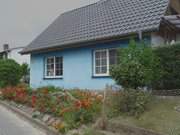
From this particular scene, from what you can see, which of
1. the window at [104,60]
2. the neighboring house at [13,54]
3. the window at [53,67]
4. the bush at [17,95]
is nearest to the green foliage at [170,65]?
the window at [104,60]

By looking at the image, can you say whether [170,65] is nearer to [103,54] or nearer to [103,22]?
[103,54]

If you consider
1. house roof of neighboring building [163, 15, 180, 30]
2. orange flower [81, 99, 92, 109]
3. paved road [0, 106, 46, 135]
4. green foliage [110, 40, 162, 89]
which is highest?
house roof of neighboring building [163, 15, 180, 30]

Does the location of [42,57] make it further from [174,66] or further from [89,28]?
[174,66]

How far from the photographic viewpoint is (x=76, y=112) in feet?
32.7

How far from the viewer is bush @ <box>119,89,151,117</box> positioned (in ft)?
31.3

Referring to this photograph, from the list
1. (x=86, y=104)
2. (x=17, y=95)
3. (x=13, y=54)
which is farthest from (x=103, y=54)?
(x=13, y=54)

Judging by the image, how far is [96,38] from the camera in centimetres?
1572

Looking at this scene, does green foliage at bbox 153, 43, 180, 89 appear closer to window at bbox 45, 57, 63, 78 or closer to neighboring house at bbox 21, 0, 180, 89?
neighboring house at bbox 21, 0, 180, 89

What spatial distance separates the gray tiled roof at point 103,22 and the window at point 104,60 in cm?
85

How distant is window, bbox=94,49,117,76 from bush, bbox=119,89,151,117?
552cm

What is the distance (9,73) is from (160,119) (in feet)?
53.7

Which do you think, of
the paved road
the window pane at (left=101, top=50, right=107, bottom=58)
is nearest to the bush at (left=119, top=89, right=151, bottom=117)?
the paved road

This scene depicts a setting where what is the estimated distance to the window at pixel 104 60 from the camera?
15.7m

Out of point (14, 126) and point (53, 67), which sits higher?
point (53, 67)
